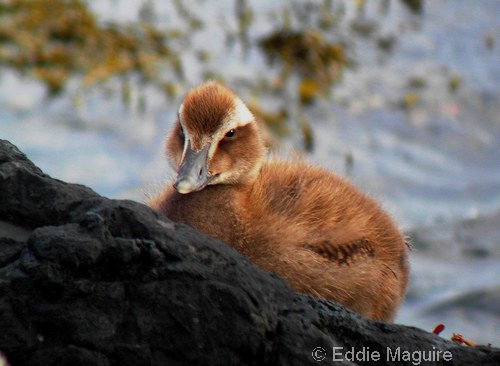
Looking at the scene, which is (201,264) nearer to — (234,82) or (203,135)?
(203,135)

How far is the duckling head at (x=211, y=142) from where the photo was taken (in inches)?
167

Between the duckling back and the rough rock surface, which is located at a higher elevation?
the duckling back

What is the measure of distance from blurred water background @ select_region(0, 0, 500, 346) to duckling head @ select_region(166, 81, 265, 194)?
3595 millimetres

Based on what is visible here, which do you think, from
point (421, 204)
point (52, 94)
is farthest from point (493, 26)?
point (52, 94)

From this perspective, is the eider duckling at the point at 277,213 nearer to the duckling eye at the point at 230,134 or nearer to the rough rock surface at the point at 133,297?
the duckling eye at the point at 230,134

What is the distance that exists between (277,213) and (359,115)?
20.9 feet

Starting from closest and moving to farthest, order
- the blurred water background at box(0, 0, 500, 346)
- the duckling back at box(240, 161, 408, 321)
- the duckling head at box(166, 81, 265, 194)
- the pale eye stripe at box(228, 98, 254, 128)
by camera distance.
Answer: the duckling back at box(240, 161, 408, 321), the duckling head at box(166, 81, 265, 194), the pale eye stripe at box(228, 98, 254, 128), the blurred water background at box(0, 0, 500, 346)

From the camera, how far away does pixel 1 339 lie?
9.39 feet

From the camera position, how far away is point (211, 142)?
4332 mm

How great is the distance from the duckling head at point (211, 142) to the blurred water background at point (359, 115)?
3595 millimetres

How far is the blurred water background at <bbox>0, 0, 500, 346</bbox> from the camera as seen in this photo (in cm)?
862

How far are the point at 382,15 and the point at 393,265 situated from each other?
800 cm

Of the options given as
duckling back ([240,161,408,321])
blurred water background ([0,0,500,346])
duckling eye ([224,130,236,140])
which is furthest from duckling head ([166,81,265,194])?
blurred water background ([0,0,500,346])

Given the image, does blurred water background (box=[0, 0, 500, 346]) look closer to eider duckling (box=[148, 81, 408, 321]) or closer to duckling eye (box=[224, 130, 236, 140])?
eider duckling (box=[148, 81, 408, 321])
